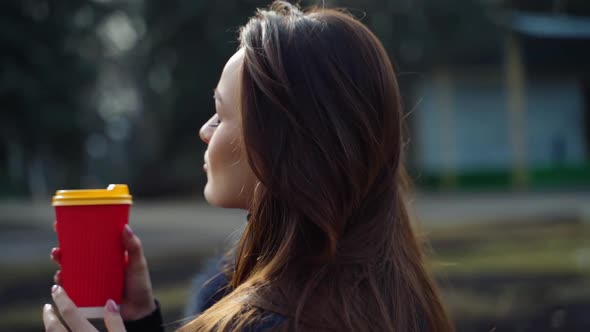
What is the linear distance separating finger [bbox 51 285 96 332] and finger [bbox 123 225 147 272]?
15 centimetres

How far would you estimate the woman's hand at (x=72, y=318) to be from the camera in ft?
4.45

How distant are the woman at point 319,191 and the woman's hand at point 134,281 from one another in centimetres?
2

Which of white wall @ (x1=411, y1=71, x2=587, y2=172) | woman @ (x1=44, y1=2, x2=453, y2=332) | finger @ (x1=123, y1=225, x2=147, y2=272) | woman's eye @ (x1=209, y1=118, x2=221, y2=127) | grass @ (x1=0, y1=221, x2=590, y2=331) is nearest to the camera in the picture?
woman @ (x1=44, y1=2, x2=453, y2=332)

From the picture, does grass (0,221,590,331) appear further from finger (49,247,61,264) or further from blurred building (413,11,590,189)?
blurred building (413,11,590,189)

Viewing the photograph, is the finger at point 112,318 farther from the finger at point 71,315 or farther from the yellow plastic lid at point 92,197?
the yellow plastic lid at point 92,197

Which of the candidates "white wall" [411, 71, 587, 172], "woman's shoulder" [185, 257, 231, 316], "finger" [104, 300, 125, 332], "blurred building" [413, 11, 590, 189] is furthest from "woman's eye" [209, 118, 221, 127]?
"white wall" [411, 71, 587, 172]

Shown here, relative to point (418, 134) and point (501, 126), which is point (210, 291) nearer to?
point (501, 126)

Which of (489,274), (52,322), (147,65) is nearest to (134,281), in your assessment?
(52,322)

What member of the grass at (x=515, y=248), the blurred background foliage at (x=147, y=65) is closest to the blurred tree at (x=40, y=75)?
the blurred background foliage at (x=147, y=65)

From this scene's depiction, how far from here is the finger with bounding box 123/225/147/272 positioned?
1454 millimetres

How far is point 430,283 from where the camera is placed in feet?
4.96

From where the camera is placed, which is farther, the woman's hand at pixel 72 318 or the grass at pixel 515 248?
the grass at pixel 515 248

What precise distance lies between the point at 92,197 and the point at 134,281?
0.24m

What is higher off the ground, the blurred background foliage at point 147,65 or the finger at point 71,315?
the finger at point 71,315
